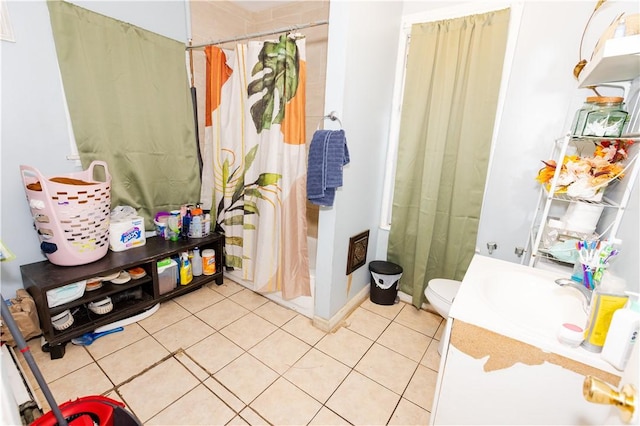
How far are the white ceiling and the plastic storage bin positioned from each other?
224 centimetres

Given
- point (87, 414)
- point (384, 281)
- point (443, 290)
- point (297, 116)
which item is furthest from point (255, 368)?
point (297, 116)

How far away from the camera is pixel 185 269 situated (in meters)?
2.14

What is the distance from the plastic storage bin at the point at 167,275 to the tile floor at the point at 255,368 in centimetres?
16

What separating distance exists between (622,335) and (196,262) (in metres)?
2.33

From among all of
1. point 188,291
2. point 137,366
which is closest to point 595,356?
point 137,366

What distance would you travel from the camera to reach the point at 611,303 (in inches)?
30.4

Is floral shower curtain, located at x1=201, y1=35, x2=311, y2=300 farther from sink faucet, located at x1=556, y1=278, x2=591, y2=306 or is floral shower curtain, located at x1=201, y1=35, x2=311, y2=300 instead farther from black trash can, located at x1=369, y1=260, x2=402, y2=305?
sink faucet, located at x1=556, y1=278, x2=591, y2=306

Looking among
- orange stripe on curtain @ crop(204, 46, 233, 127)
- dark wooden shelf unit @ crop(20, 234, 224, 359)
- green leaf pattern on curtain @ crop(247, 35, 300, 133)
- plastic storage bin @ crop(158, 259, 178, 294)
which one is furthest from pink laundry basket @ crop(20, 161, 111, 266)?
green leaf pattern on curtain @ crop(247, 35, 300, 133)

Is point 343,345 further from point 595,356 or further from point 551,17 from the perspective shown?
point 551,17

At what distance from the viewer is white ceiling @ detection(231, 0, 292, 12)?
7.93 ft

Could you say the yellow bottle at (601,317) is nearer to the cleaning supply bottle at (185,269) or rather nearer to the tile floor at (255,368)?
the tile floor at (255,368)

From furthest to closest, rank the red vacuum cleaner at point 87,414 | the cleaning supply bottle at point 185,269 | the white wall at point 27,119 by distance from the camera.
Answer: the cleaning supply bottle at point 185,269
the white wall at point 27,119
the red vacuum cleaner at point 87,414

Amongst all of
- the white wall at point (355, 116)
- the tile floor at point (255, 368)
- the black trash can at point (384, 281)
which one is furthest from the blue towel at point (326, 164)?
the tile floor at point (255, 368)

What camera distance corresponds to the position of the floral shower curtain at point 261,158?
180 cm
